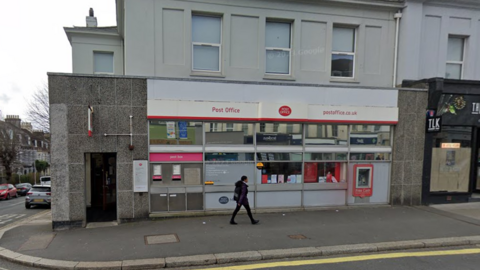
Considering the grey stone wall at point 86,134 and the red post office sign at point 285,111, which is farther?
the red post office sign at point 285,111

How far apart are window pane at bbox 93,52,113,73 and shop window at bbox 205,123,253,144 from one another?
795 cm

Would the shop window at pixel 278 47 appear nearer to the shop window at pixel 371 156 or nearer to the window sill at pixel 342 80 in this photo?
the window sill at pixel 342 80

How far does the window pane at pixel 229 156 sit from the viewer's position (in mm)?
8297

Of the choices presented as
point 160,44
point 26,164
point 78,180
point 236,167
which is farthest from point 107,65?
point 26,164

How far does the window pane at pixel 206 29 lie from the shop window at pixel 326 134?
4.33 metres

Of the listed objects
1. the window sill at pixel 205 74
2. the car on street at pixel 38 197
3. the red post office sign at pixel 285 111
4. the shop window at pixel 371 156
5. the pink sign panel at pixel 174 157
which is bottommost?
the car on street at pixel 38 197

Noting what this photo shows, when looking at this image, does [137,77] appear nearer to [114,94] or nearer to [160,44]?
[114,94]

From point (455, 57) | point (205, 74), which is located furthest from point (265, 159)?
point (455, 57)

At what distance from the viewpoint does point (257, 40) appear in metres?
8.75

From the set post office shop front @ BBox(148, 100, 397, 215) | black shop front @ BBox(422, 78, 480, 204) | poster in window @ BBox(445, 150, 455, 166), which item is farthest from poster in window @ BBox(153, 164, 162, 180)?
poster in window @ BBox(445, 150, 455, 166)

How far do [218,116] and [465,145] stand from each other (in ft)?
31.2

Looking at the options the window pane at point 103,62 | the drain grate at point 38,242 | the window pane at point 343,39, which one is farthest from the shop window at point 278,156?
the window pane at point 103,62

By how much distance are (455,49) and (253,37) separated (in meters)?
8.06

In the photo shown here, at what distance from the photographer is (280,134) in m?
8.62
